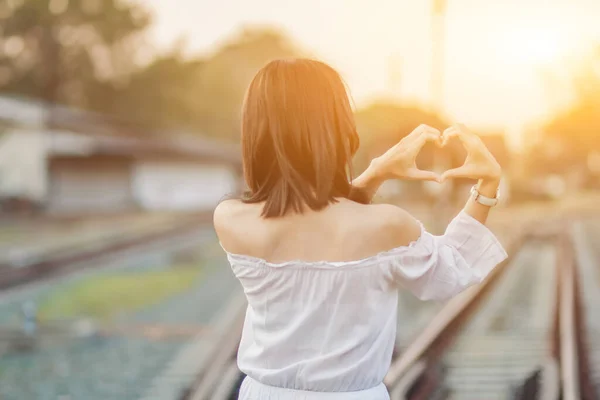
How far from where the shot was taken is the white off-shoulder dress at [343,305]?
156 cm

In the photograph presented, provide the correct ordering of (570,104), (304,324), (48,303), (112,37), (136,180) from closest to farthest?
(304,324)
(570,104)
(48,303)
(136,180)
(112,37)

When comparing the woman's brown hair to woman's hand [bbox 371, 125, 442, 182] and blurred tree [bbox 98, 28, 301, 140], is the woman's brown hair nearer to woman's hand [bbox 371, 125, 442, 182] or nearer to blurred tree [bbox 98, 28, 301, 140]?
woman's hand [bbox 371, 125, 442, 182]

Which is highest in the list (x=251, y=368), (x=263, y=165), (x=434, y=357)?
(x=263, y=165)

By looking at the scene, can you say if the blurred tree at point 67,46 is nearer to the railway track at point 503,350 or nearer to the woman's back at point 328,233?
the railway track at point 503,350

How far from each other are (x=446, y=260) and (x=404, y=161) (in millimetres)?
188

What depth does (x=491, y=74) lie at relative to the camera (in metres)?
6.39

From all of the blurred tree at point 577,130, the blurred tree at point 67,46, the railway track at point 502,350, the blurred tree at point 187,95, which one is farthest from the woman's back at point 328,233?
the blurred tree at point 67,46

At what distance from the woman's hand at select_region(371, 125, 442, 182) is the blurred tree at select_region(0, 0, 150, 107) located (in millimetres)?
39434

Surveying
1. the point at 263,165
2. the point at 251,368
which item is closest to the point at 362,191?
the point at 263,165

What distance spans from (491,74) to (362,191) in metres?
4.97

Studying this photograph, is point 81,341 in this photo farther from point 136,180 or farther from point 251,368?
point 136,180

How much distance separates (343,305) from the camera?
1560mm

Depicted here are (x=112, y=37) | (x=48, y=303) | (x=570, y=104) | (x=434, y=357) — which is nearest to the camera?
(x=434, y=357)

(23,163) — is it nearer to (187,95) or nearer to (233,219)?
(187,95)
